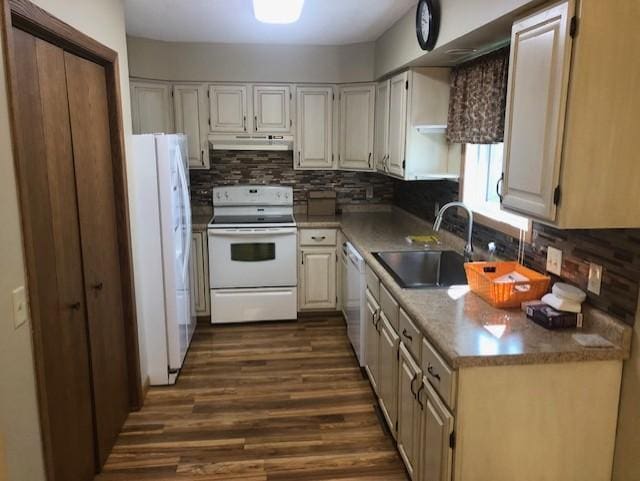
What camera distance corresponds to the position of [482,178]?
315 centimetres

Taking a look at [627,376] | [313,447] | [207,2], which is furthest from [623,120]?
[207,2]

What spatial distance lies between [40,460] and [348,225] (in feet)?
9.54

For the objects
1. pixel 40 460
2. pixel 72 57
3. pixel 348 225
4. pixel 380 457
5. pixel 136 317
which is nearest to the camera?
pixel 40 460

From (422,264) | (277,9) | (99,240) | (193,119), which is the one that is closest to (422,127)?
(422,264)

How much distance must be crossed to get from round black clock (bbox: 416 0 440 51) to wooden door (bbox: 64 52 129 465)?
1.74 meters

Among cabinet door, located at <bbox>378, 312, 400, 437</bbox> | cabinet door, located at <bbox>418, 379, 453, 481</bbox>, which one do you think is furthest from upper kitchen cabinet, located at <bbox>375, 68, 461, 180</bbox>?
cabinet door, located at <bbox>418, 379, 453, 481</bbox>

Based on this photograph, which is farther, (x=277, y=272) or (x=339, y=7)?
(x=277, y=272)

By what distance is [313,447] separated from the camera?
2.65 meters

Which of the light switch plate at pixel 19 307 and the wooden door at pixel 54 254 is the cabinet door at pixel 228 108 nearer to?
the wooden door at pixel 54 254

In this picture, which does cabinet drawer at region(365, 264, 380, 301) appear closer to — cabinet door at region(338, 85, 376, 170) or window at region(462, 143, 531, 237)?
window at region(462, 143, 531, 237)

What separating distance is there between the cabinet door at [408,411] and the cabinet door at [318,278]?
6.67 feet

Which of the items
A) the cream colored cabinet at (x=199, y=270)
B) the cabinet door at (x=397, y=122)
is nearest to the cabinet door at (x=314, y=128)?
the cabinet door at (x=397, y=122)

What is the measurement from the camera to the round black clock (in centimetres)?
262

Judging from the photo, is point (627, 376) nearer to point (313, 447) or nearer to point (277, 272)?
point (313, 447)
